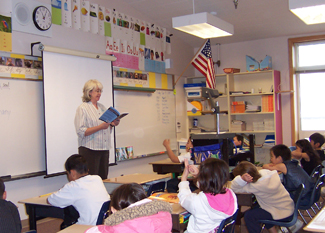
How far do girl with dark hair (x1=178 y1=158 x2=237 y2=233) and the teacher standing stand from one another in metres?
1.87

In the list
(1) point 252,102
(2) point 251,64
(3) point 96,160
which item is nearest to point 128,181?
(3) point 96,160

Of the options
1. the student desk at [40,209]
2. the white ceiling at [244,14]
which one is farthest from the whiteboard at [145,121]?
the student desk at [40,209]

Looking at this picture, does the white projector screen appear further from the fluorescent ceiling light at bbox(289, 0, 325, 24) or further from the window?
the window

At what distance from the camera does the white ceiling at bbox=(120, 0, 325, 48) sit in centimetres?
556

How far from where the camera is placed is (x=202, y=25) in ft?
14.8

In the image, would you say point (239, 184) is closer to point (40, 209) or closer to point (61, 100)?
point (40, 209)

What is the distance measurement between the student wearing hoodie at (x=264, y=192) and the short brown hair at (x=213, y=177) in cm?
72

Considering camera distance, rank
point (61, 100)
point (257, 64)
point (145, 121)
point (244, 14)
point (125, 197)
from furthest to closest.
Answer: point (257, 64) → point (145, 121) → point (244, 14) → point (61, 100) → point (125, 197)

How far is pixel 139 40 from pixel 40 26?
210cm

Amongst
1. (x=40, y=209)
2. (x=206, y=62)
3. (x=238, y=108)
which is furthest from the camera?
(x=238, y=108)

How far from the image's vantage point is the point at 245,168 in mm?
3107

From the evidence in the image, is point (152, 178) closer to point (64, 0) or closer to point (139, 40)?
point (64, 0)

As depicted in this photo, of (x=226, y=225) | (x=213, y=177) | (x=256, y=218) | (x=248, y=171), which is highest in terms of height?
(x=213, y=177)

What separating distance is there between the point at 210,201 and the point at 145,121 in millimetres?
3970
